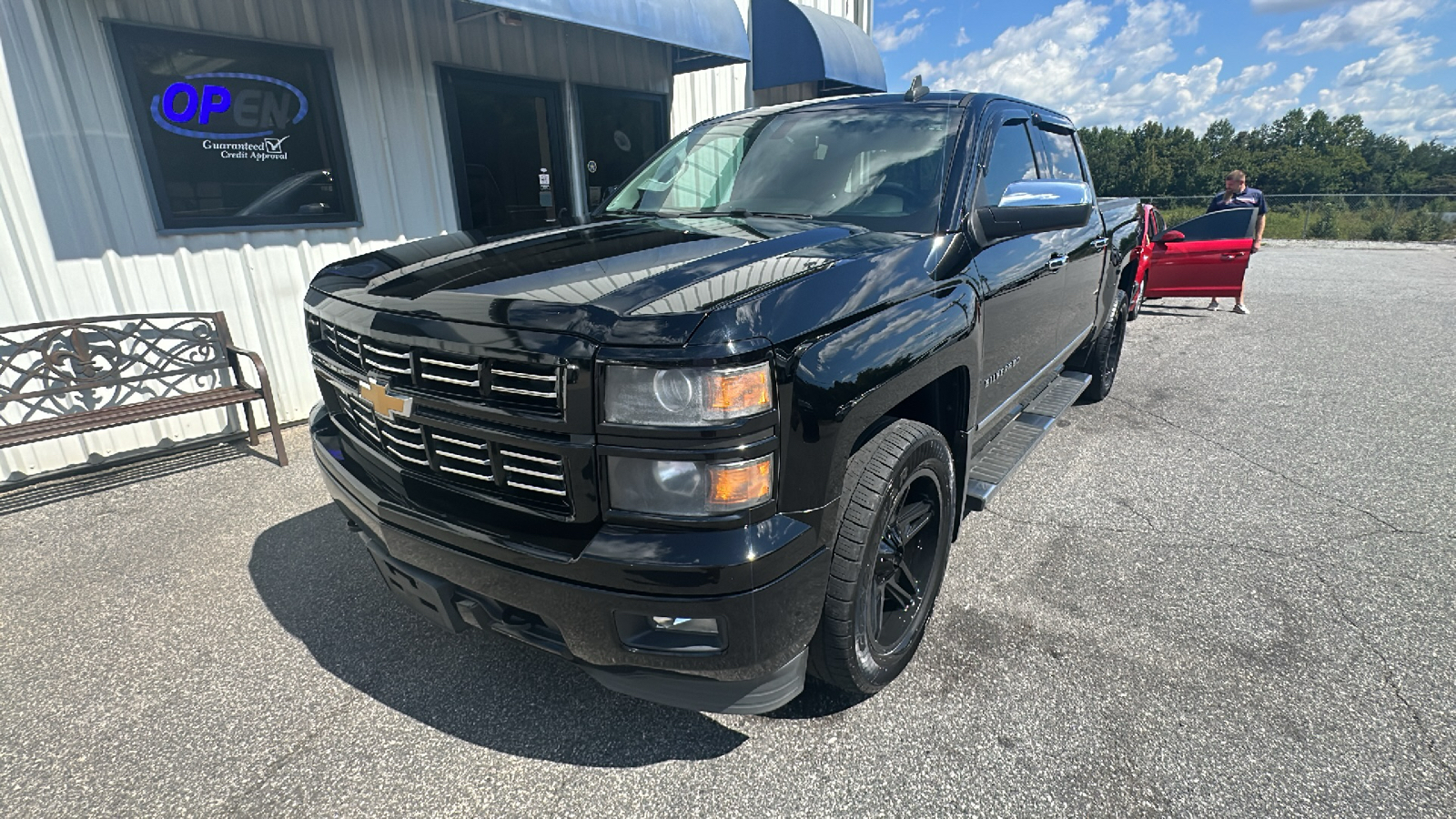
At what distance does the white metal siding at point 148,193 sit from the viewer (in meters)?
3.94

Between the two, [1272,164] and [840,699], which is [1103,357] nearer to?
[840,699]

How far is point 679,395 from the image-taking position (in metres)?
1.54

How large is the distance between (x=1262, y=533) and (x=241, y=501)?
17.2ft

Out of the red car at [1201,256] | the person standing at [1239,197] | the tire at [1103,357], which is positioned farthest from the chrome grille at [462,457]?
the person standing at [1239,197]

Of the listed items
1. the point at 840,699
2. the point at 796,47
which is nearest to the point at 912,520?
the point at 840,699

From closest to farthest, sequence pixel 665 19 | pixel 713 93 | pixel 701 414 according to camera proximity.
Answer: pixel 701 414 < pixel 665 19 < pixel 713 93

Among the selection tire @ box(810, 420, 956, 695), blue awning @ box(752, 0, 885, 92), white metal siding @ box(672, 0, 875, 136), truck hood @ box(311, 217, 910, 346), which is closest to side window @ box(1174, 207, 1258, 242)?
blue awning @ box(752, 0, 885, 92)

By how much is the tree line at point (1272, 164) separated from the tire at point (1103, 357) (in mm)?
65332

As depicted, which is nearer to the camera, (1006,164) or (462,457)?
(462,457)

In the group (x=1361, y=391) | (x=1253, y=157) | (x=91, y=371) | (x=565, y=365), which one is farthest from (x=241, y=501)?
(x=1253, y=157)

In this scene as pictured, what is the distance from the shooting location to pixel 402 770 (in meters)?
2.04

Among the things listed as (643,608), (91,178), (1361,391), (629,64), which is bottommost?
(1361,391)

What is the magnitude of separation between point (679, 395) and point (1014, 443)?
7.77ft

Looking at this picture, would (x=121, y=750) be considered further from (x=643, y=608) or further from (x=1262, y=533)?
(x=1262, y=533)
